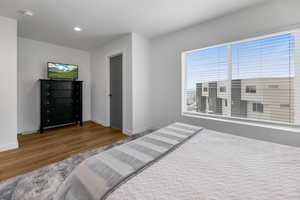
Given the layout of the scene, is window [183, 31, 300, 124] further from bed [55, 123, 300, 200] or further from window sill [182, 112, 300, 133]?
bed [55, 123, 300, 200]

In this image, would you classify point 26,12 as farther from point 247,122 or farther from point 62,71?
point 247,122

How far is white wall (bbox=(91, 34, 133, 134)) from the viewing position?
320 centimetres

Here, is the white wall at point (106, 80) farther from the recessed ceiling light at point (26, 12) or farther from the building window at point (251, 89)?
the building window at point (251, 89)

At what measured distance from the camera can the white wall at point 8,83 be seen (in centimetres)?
232

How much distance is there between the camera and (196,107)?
2873 mm

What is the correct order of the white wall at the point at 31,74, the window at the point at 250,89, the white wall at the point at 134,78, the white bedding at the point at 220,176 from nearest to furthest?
1. the white bedding at the point at 220,176
2. the window at the point at 250,89
3. the white wall at the point at 134,78
4. the white wall at the point at 31,74

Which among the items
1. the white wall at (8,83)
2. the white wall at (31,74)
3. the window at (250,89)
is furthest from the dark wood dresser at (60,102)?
the window at (250,89)

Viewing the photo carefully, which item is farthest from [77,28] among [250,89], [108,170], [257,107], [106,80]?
[257,107]

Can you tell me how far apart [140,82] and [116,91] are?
0.81 meters

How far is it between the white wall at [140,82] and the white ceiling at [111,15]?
0.98 feet

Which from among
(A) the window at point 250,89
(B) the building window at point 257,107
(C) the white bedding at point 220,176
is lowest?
(C) the white bedding at point 220,176

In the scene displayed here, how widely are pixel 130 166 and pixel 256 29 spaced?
2644 mm

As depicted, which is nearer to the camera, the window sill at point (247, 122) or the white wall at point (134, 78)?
the window sill at point (247, 122)

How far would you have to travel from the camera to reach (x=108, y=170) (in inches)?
30.6
